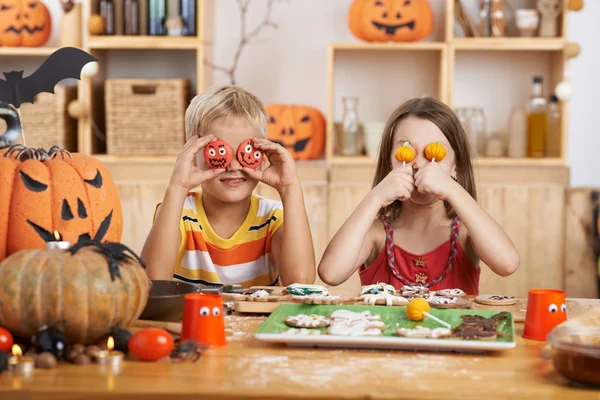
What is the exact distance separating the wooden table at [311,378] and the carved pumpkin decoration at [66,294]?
0.26 feet

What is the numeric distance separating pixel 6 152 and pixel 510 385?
941mm

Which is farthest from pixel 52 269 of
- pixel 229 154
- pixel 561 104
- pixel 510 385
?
pixel 561 104

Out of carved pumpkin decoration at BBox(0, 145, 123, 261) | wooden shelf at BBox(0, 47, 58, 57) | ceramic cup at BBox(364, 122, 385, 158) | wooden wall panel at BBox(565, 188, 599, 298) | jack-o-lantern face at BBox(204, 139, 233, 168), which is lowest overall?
wooden wall panel at BBox(565, 188, 599, 298)

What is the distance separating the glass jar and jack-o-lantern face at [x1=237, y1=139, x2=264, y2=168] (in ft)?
5.68

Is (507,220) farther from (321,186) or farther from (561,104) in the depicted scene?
(321,186)

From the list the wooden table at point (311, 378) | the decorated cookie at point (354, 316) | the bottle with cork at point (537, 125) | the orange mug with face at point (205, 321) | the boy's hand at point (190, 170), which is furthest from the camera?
the bottle with cork at point (537, 125)

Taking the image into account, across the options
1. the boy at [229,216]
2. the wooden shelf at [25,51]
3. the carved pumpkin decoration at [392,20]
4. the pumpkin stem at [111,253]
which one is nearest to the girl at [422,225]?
the boy at [229,216]

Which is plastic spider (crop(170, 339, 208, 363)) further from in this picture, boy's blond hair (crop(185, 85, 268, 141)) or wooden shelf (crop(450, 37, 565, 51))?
wooden shelf (crop(450, 37, 565, 51))

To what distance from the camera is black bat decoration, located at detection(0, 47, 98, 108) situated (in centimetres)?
135

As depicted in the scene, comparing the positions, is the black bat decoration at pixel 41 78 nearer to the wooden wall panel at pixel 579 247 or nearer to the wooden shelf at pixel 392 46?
the wooden shelf at pixel 392 46

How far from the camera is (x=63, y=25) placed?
11.5 ft

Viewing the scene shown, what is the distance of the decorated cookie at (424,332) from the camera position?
42.8 inches

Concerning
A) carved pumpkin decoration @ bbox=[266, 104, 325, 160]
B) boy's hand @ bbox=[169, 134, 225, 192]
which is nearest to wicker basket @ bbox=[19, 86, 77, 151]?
carved pumpkin decoration @ bbox=[266, 104, 325, 160]

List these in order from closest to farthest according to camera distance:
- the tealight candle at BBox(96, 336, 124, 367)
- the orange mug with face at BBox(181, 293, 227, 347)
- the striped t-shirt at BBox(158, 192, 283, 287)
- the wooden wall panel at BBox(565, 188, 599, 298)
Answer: the tealight candle at BBox(96, 336, 124, 367)
the orange mug with face at BBox(181, 293, 227, 347)
the striped t-shirt at BBox(158, 192, 283, 287)
the wooden wall panel at BBox(565, 188, 599, 298)
